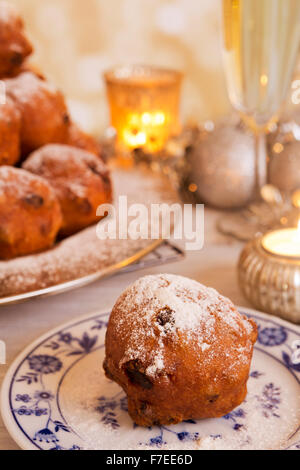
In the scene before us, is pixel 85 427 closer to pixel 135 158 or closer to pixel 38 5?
pixel 135 158

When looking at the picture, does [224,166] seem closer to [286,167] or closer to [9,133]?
[286,167]

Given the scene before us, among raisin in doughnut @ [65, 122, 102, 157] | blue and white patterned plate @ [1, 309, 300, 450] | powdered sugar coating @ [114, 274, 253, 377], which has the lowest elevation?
blue and white patterned plate @ [1, 309, 300, 450]

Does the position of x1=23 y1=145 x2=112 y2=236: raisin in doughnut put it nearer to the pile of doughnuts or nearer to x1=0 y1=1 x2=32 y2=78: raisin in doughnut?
the pile of doughnuts

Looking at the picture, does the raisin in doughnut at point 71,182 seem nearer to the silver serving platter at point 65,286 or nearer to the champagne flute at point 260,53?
the silver serving platter at point 65,286

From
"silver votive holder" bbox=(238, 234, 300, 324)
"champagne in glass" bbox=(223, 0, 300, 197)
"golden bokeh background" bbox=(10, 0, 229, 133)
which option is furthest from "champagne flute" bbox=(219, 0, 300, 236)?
"golden bokeh background" bbox=(10, 0, 229, 133)

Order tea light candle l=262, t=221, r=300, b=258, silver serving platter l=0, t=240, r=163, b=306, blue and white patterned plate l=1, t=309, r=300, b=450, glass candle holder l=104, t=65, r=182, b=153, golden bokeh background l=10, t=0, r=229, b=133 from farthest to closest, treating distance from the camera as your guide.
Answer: golden bokeh background l=10, t=0, r=229, b=133 → glass candle holder l=104, t=65, r=182, b=153 → tea light candle l=262, t=221, r=300, b=258 → silver serving platter l=0, t=240, r=163, b=306 → blue and white patterned plate l=1, t=309, r=300, b=450

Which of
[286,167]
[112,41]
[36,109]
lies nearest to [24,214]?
[36,109]

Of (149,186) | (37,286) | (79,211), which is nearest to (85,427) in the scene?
(37,286)

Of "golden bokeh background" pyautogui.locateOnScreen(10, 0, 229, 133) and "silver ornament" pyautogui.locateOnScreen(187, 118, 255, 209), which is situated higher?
"golden bokeh background" pyautogui.locateOnScreen(10, 0, 229, 133)
